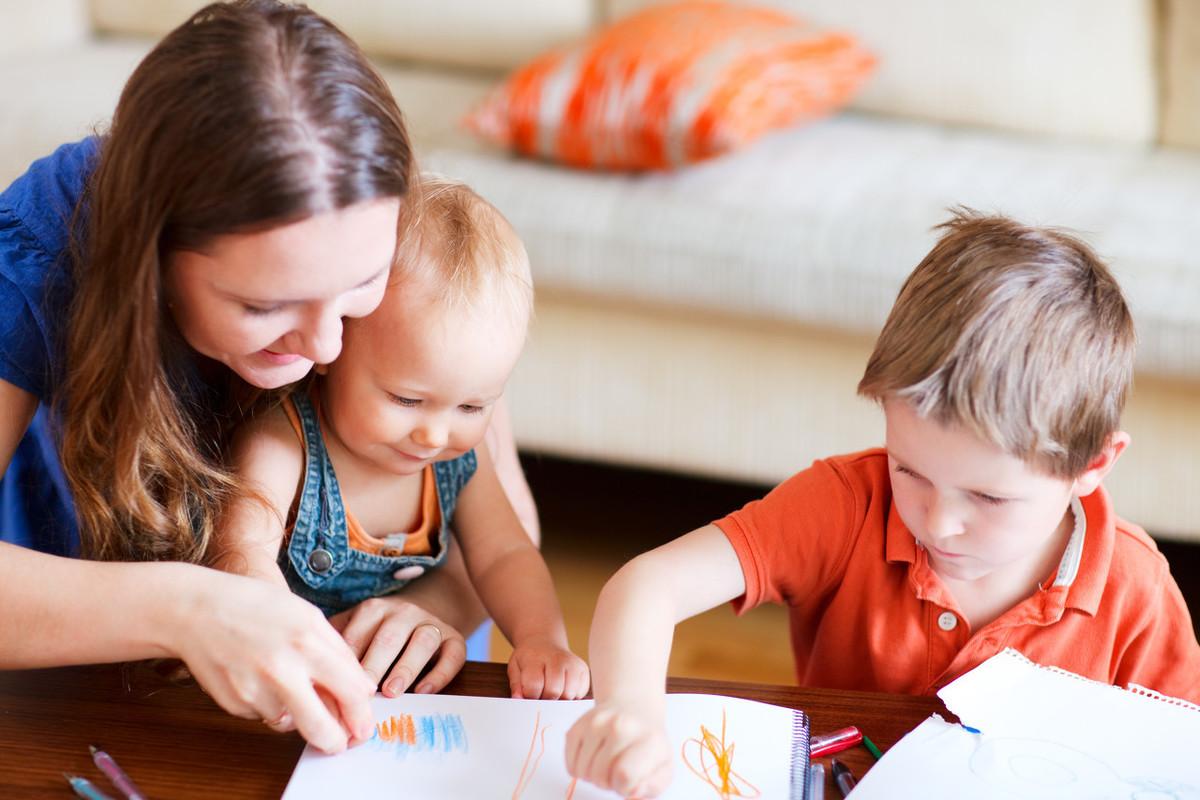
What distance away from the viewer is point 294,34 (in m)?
0.79

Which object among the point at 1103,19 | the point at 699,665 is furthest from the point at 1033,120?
the point at 699,665

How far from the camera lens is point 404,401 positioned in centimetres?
94

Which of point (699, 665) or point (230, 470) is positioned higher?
point (230, 470)

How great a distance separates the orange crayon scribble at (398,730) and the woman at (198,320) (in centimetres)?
1

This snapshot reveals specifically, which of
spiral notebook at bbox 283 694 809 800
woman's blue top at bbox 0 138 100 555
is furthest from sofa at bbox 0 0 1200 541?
spiral notebook at bbox 283 694 809 800

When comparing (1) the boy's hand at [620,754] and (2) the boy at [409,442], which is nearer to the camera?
(1) the boy's hand at [620,754]

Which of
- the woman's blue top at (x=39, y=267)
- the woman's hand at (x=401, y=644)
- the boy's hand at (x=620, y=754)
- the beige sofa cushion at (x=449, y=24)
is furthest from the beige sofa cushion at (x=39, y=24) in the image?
the boy's hand at (x=620, y=754)

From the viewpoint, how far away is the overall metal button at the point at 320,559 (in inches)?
38.1

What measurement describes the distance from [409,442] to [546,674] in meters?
0.21

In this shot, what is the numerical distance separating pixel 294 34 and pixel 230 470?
29 cm

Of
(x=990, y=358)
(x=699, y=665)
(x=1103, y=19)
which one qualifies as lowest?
(x=699, y=665)

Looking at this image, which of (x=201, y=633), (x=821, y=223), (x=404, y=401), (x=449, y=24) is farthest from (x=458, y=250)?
(x=449, y=24)

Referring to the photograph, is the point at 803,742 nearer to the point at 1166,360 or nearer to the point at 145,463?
the point at 145,463

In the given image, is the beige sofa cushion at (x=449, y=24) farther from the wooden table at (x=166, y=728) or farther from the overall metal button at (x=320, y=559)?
the wooden table at (x=166, y=728)
